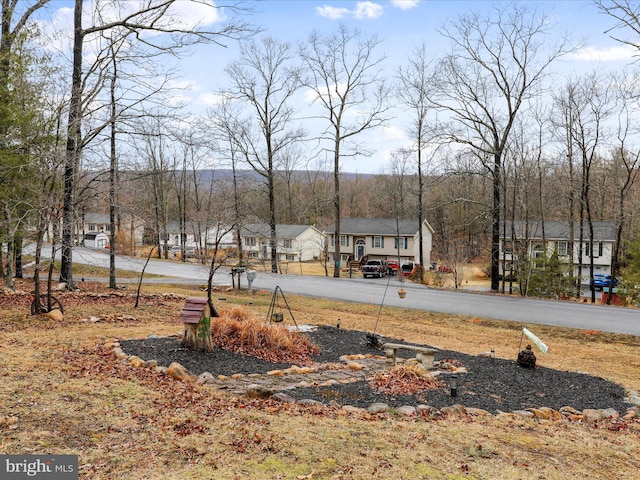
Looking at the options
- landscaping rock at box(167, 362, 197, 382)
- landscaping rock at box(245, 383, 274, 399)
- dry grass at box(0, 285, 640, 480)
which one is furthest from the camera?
landscaping rock at box(167, 362, 197, 382)

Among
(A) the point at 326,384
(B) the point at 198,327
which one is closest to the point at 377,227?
(B) the point at 198,327

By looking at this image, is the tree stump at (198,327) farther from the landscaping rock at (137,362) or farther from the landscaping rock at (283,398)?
the landscaping rock at (283,398)

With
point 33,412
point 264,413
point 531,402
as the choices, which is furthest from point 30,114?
point 531,402

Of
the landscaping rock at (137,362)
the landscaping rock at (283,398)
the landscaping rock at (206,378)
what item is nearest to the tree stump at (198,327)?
the landscaping rock at (137,362)

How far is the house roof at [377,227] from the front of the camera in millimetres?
46812

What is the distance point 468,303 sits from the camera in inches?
741

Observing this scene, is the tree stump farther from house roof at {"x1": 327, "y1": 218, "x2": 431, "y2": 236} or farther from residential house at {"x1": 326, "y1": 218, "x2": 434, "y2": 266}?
house roof at {"x1": 327, "y1": 218, "x2": 431, "y2": 236}

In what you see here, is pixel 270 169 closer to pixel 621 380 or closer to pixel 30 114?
pixel 30 114

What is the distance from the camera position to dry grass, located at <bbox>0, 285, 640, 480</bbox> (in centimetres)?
449

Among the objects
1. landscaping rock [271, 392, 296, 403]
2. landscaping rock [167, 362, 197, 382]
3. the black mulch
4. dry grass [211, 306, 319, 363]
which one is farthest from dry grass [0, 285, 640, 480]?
dry grass [211, 306, 319, 363]

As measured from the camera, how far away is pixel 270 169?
31.2 metres

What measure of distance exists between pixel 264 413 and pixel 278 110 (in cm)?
2705

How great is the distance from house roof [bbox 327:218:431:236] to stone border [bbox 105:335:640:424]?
38.2 meters

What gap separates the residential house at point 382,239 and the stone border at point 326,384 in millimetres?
37667
